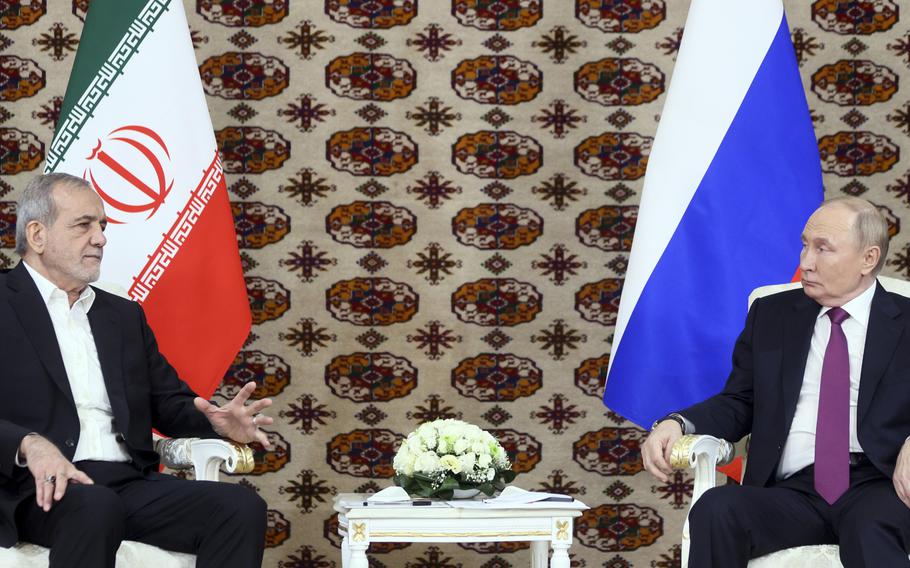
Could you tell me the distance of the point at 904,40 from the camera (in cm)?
504

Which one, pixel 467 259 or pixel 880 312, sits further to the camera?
pixel 467 259

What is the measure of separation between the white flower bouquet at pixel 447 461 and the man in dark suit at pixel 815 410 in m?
0.59

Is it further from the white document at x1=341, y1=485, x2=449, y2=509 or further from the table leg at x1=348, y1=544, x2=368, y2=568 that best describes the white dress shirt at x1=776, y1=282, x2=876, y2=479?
the table leg at x1=348, y1=544, x2=368, y2=568

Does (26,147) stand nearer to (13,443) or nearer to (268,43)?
(268,43)

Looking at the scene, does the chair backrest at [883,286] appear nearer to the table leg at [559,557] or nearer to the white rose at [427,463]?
the table leg at [559,557]

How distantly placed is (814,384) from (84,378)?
214 centimetres

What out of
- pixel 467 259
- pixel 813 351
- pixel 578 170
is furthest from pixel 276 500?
pixel 813 351

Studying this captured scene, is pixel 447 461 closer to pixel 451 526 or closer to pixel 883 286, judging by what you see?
pixel 451 526

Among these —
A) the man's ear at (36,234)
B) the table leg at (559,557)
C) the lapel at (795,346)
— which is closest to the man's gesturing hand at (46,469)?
the man's ear at (36,234)

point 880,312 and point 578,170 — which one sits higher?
point 578,170

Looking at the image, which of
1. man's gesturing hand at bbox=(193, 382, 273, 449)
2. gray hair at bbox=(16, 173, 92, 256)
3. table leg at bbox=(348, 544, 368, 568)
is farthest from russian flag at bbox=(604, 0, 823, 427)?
gray hair at bbox=(16, 173, 92, 256)

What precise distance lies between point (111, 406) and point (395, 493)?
3.07 ft

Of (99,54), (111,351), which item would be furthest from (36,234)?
(99,54)

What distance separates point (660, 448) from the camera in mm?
3109
